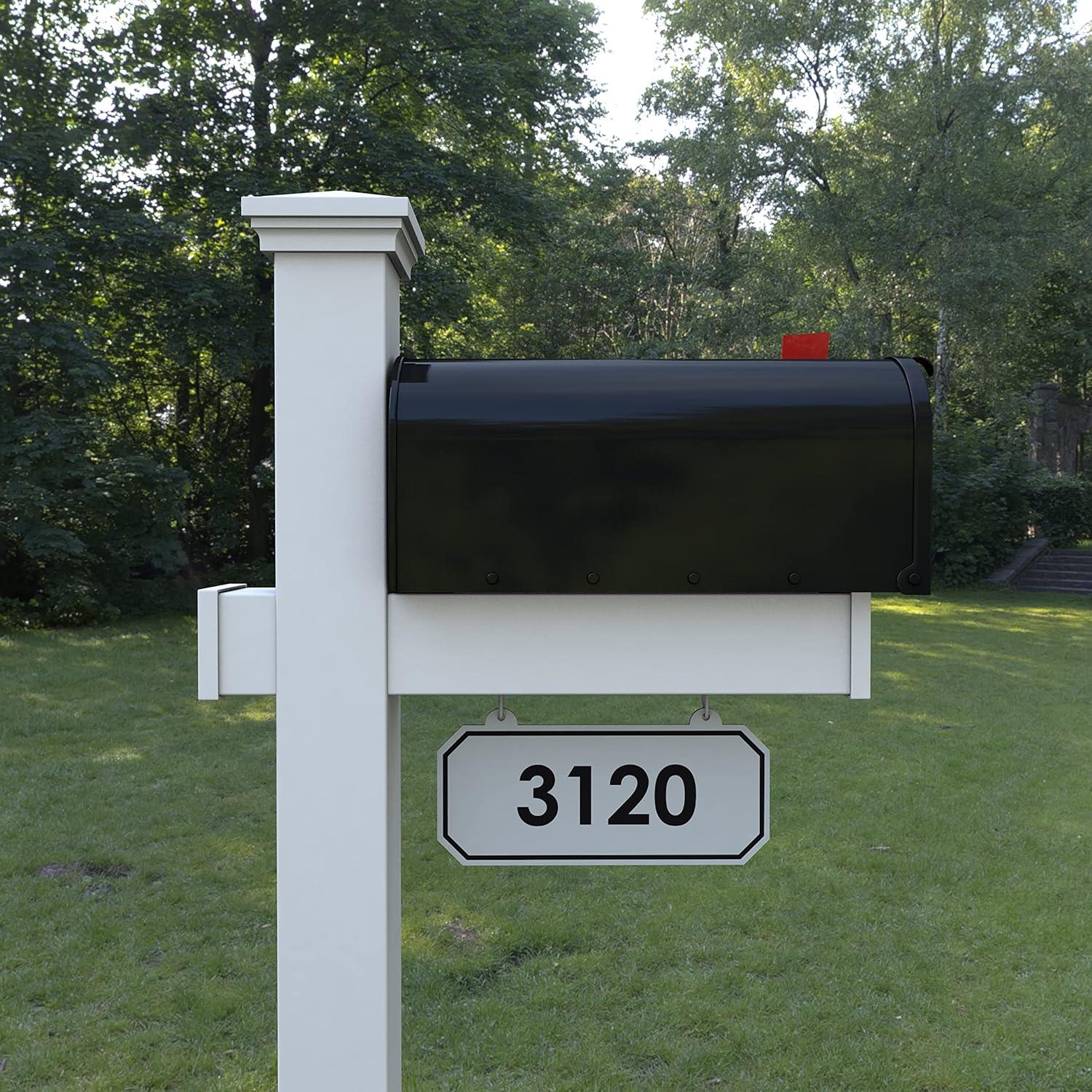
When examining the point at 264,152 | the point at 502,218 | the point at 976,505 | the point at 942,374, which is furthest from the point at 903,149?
the point at 264,152

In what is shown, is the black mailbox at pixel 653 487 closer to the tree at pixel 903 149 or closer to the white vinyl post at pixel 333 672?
the white vinyl post at pixel 333 672

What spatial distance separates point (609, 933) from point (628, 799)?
9.44 feet

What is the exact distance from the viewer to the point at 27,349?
34.4ft

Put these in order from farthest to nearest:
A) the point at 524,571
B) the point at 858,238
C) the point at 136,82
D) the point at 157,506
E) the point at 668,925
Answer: the point at 858,238
the point at 136,82
the point at 157,506
the point at 668,925
the point at 524,571

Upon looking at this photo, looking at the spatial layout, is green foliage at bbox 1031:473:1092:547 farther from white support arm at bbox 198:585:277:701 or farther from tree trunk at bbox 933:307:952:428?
white support arm at bbox 198:585:277:701

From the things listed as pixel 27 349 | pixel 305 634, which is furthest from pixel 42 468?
pixel 305 634

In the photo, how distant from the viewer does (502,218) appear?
13.0m

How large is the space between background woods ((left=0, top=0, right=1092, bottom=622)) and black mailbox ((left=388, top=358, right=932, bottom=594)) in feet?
34.1

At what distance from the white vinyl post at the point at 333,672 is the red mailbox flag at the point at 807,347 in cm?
44

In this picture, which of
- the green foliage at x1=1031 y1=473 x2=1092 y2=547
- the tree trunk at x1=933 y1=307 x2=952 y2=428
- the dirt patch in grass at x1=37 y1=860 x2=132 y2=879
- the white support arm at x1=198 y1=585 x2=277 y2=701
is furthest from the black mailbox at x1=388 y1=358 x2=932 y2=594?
the green foliage at x1=1031 y1=473 x2=1092 y2=547

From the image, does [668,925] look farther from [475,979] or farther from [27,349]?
[27,349]

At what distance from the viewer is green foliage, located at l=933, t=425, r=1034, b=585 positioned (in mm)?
15195

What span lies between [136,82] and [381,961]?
1365 cm

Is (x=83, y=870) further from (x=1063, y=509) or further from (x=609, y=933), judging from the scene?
(x=1063, y=509)
